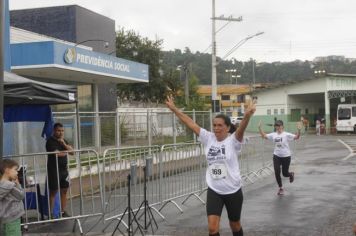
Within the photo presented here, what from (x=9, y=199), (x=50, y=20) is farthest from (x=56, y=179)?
(x=50, y=20)

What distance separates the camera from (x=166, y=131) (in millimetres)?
21250

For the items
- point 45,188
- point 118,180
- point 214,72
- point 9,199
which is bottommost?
point 45,188

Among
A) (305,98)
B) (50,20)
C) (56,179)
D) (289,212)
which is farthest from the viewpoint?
(305,98)

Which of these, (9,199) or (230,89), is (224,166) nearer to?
(9,199)

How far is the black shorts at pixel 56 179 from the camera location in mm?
9406

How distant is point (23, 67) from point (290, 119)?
4434cm

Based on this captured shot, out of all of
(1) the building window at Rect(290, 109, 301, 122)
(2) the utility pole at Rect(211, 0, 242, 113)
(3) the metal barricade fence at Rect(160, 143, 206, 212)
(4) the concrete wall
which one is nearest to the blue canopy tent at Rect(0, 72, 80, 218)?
(3) the metal barricade fence at Rect(160, 143, 206, 212)

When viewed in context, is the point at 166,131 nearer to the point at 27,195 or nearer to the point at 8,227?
the point at 27,195

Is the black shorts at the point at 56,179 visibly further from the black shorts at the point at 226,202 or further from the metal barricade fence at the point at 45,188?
the black shorts at the point at 226,202

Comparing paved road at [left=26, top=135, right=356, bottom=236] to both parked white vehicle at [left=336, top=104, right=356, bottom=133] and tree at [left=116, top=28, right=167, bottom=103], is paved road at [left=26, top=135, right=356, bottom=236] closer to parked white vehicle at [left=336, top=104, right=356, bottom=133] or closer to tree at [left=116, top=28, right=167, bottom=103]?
tree at [left=116, top=28, right=167, bottom=103]

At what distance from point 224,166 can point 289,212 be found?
4046 mm

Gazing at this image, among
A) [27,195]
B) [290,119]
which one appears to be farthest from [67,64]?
[290,119]

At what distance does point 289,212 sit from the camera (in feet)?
33.5

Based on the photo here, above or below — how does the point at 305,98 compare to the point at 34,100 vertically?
above
